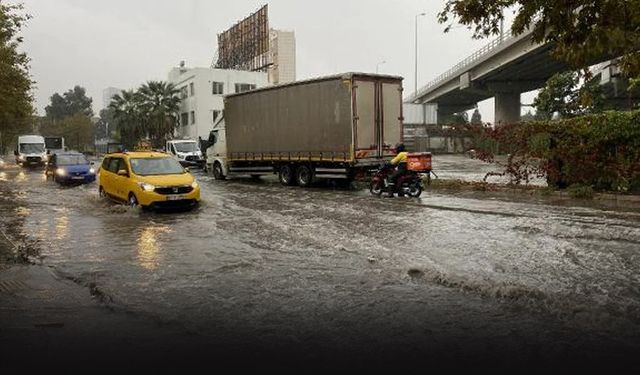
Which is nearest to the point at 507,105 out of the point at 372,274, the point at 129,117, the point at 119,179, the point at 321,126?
the point at 129,117

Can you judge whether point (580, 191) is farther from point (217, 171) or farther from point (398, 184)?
point (217, 171)

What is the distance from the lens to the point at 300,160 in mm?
21047

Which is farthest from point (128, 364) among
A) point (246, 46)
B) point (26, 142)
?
point (246, 46)

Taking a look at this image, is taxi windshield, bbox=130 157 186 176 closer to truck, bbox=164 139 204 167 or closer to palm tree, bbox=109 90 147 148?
truck, bbox=164 139 204 167

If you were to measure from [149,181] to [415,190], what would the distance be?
7.78m

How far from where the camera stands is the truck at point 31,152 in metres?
44.1

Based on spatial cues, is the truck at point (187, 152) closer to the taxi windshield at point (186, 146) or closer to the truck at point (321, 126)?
the taxi windshield at point (186, 146)

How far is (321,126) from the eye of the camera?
1986cm

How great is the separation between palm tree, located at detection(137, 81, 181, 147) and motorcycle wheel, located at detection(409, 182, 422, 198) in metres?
45.4

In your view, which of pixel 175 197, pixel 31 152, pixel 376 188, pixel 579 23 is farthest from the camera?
pixel 31 152

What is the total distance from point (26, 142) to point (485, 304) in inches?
1868

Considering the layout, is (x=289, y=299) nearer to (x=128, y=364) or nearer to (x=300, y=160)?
(x=128, y=364)

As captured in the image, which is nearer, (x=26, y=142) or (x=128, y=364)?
(x=128, y=364)

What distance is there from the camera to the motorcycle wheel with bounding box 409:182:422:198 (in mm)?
17016
